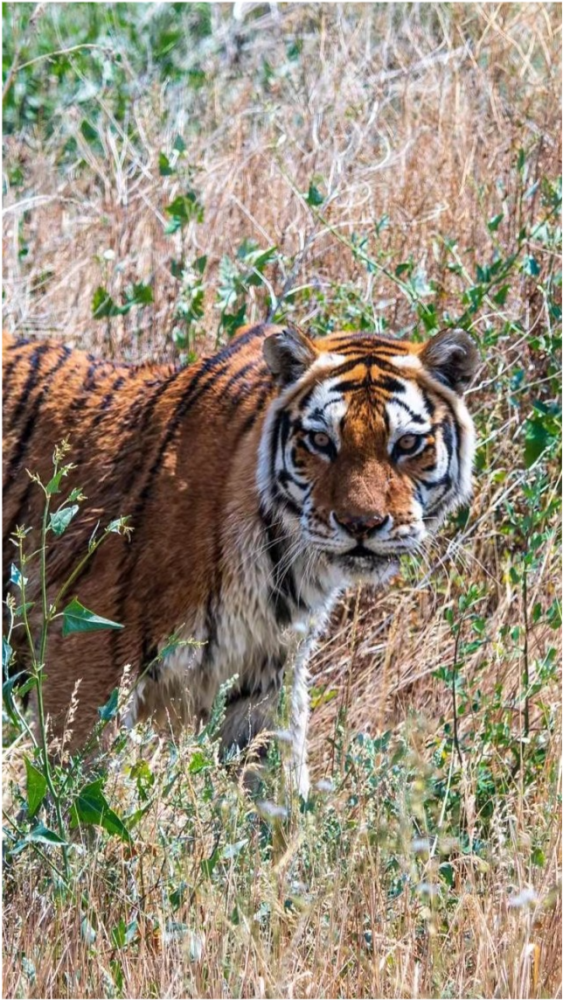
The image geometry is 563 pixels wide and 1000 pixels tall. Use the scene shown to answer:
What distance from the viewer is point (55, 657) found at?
360cm

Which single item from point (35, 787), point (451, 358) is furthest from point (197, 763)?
point (451, 358)

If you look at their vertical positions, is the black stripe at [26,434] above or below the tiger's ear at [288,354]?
below

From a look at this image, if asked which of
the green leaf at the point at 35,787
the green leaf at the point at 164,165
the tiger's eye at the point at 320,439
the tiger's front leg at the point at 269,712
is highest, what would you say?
the green leaf at the point at 164,165

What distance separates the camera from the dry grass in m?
2.62

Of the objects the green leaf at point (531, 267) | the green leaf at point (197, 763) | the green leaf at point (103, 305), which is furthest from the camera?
the green leaf at point (103, 305)

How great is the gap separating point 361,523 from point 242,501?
0.38 meters

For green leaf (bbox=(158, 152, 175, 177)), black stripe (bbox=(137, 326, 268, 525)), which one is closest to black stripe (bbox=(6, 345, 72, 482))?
black stripe (bbox=(137, 326, 268, 525))

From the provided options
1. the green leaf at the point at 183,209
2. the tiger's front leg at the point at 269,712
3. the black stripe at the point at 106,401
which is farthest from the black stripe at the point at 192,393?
the green leaf at the point at 183,209

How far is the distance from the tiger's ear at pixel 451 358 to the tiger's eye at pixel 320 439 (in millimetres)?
360

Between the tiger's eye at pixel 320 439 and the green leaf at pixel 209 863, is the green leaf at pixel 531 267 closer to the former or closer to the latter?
the tiger's eye at pixel 320 439

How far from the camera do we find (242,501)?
12.2 ft

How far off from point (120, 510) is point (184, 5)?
4910 millimetres

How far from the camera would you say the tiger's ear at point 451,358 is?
12.1 ft

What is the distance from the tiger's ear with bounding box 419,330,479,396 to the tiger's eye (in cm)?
36
